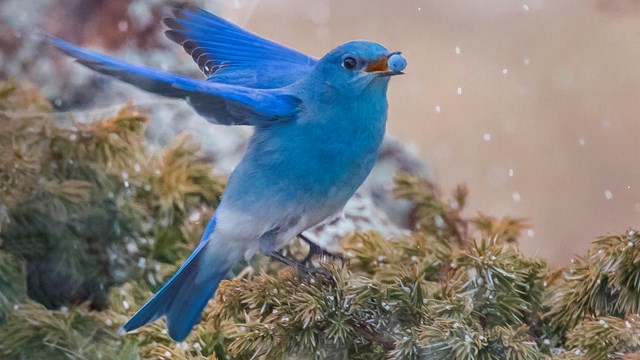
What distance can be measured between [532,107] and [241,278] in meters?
1.17

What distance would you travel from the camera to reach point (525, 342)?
880 millimetres

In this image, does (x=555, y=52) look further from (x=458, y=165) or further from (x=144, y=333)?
(x=144, y=333)

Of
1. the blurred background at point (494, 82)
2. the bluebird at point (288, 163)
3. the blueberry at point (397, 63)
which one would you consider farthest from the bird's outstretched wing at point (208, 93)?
the blurred background at point (494, 82)

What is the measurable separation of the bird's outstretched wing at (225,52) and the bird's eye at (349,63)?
0.14m

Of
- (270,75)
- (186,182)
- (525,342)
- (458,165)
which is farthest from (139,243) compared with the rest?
(458,165)

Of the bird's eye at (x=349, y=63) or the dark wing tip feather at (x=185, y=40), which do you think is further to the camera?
the dark wing tip feather at (x=185, y=40)

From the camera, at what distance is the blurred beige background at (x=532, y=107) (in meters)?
1.92

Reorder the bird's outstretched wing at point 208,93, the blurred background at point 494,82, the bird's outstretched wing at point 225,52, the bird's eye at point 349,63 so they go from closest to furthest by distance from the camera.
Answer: the bird's outstretched wing at point 208,93, the bird's eye at point 349,63, the bird's outstretched wing at point 225,52, the blurred background at point 494,82

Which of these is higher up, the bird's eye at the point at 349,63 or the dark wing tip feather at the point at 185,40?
the bird's eye at the point at 349,63

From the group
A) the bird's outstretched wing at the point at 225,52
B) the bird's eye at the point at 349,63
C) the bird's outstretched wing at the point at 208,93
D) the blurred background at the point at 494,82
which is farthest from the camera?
the blurred background at the point at 494,82

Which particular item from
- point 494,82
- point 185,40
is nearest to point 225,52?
point 185,40

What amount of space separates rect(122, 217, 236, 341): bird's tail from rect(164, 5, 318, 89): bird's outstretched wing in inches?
7.4

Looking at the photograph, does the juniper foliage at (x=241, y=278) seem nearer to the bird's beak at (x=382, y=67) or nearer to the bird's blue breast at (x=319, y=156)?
the bird's blue breast at (x=319, y=156)

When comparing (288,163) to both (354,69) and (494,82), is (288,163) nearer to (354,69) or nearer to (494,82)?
(354,69)
